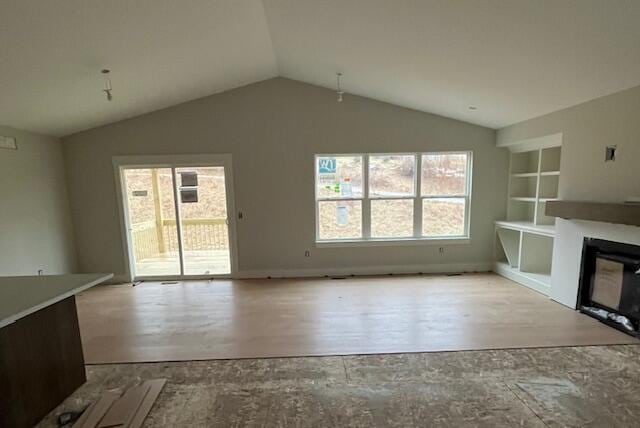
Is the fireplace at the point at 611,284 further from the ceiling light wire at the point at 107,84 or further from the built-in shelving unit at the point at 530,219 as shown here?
the ceiling light wire at the point at 107,84

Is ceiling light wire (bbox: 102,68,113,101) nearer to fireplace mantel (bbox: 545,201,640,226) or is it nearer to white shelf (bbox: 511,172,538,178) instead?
fireplace mantel (bbox: 545,201,640,226)

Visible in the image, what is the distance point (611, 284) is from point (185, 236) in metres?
5.57

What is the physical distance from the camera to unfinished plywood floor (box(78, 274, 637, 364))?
279 cm

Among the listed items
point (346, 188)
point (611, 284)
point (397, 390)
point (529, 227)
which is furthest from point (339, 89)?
point (611, 284)

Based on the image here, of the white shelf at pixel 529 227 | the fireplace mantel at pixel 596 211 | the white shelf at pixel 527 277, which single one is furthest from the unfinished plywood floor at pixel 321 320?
the fireplace mantel at pixel 596 211

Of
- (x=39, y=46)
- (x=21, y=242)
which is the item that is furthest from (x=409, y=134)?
(x=21, y=242)

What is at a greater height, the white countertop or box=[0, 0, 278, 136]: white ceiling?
box=[0, 0, 278, 136]: white ceiling

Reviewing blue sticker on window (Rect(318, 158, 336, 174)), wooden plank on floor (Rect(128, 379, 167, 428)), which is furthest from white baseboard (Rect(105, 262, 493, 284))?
wooden plank on floor (Rect(128, 379, 167, 428))

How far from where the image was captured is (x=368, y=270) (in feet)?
16.5

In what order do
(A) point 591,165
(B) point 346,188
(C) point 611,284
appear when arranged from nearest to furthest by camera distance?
(C) point 611,284
(A) point 591,165
(B) point 346,188

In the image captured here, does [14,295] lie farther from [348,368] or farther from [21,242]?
[21,242]

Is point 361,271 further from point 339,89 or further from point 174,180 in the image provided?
point 174,180

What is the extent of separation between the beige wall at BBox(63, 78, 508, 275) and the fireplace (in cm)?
171

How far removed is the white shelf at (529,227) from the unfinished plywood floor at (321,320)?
2.73 ft
